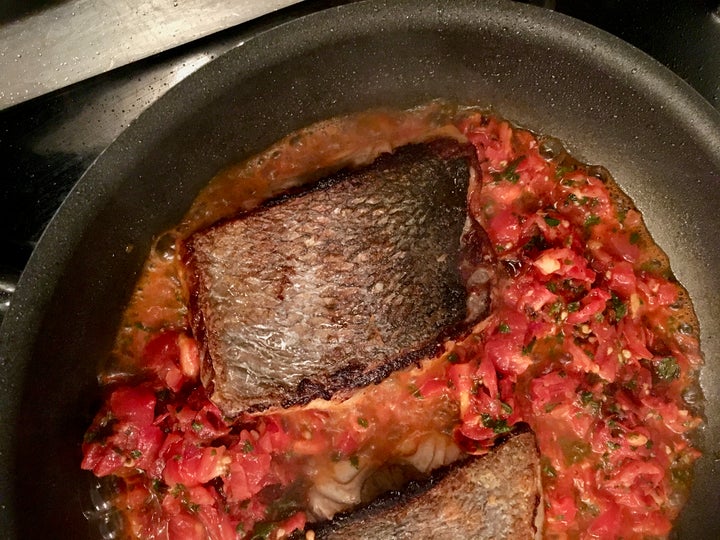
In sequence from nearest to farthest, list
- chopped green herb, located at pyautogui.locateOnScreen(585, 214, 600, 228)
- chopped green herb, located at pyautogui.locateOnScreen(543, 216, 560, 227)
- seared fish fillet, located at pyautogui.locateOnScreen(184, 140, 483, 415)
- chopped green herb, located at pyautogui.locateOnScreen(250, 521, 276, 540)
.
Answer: seared fish fillet, located at pyautogui.locateOnScreen(184, 140, 483, 415)
chopped green herb, located at pyautogui.locateOnScreen(250, 521, 276, 540)
chopped green herb, located at pyautogui.locateOnScreen(543, 216, 560, 227)
chopped green herb, located at pyautogui.locateOnScreen(585, 214, 600, 228)

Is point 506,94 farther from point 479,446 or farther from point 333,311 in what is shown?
point 479,446

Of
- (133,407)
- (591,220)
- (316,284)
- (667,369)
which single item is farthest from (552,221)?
(133,407)

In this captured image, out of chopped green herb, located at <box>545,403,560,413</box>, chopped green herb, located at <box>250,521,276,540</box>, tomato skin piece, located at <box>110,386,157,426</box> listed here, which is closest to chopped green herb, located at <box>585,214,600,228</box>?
chopped green herb, located at <box>545,403,560,413</box>

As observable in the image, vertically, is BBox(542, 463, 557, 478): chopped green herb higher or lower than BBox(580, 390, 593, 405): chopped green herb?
lower

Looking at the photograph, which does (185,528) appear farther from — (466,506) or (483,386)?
(483,386)

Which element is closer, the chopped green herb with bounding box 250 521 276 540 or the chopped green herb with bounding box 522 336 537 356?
the chopped green herb with bounding box 250 521 276 540

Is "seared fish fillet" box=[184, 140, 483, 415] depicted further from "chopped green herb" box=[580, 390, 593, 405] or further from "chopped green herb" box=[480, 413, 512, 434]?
"chopped green herb" box=[580, 390, 593, 405]
